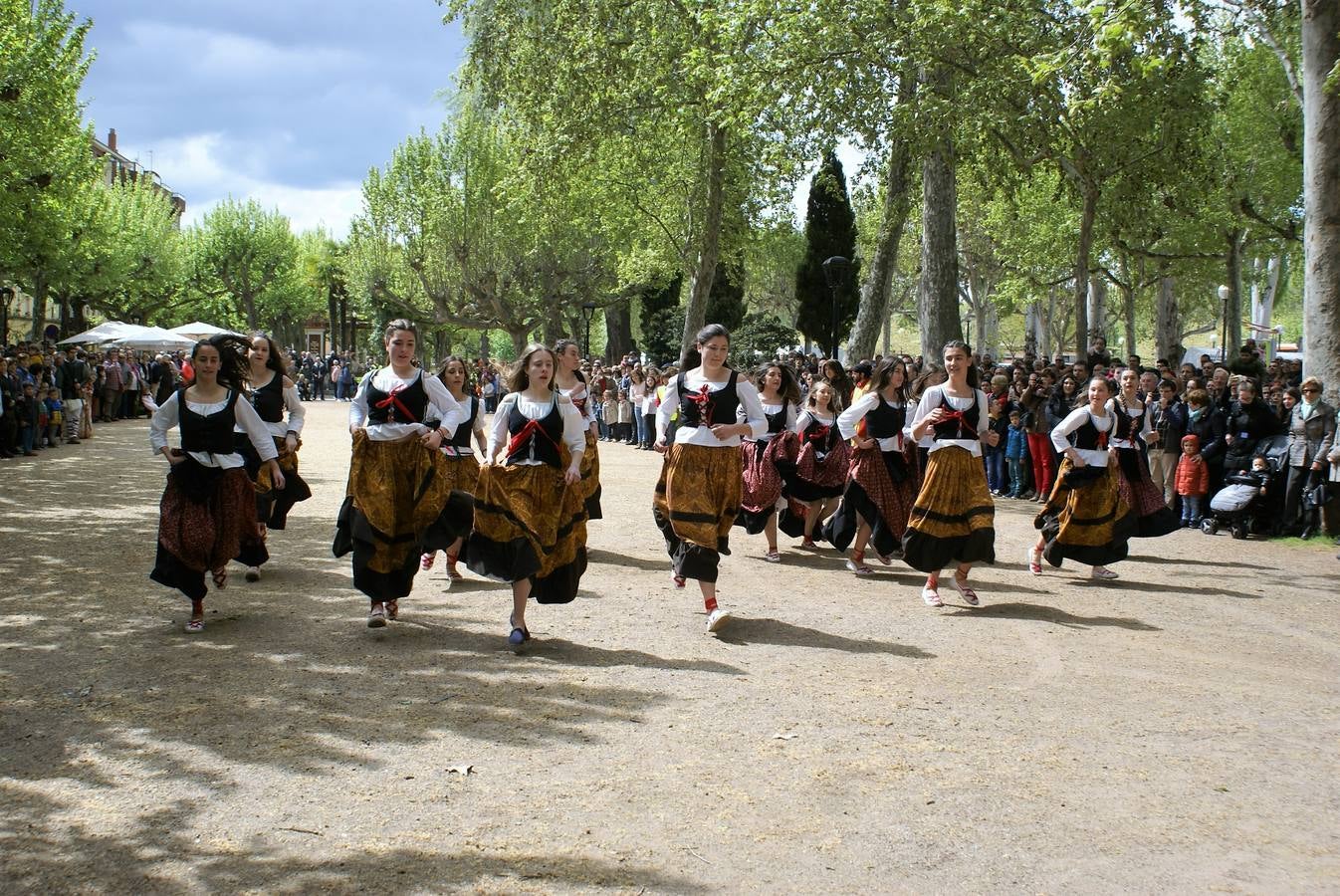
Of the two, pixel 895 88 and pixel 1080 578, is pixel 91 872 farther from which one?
pixel 895 88

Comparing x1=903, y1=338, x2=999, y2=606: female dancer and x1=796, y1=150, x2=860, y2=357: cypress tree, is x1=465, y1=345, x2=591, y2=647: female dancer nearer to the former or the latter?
x1=903, y1=338, x2=999, y2=606: female dancer

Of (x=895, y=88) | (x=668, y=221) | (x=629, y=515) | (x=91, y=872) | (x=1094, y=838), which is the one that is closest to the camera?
(x=91, y=872)

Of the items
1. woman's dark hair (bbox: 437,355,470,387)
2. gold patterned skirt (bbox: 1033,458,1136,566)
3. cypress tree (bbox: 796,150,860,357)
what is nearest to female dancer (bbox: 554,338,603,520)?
woman's dark hair (bbox: 437,355,470,387)

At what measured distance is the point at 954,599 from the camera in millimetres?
8828

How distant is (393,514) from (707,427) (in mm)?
2114

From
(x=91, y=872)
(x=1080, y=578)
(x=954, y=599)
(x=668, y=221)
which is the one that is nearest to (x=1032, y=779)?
(x=91, y=872)

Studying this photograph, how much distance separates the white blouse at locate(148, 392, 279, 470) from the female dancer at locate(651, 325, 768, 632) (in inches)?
100

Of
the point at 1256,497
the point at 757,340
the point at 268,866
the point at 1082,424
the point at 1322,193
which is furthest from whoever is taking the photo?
the point at 757,340

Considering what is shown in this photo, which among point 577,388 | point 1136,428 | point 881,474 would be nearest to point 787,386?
point 881,474

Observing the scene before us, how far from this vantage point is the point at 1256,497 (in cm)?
1273

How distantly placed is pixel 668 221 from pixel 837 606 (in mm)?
23114

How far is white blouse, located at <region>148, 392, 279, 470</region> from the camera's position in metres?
7.41

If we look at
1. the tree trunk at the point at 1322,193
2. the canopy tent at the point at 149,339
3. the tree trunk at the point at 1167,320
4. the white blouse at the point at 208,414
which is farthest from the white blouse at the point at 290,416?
the tree trunk at the point at 1167,320

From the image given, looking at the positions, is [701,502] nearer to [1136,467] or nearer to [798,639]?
[798,639]
